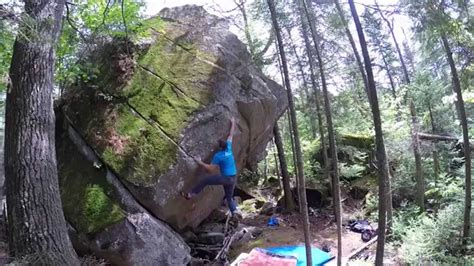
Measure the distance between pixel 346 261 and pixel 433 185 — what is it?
4702 mm

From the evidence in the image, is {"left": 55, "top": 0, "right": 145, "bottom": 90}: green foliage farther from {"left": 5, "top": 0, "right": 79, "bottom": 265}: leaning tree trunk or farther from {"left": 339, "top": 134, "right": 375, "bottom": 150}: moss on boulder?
{"left": 339, "top": 134, "right": 375, "bottom": 150}: moss on boulder

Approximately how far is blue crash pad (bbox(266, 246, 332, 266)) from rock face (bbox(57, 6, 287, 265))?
2.24 metres

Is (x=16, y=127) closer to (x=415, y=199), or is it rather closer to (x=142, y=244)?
(x=142, y=244)

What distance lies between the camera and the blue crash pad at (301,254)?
943 centimetres

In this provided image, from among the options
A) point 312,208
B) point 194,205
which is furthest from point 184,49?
point 312,208

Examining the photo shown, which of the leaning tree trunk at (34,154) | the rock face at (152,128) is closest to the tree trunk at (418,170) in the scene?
the rock face at (152,128)

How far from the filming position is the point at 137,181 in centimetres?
753

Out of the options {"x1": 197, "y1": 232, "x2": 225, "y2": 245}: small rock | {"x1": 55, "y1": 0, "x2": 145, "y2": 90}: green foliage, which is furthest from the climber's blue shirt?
{"x1": 55, "y1": 0, "x2": 145, "y2": 90}: green foliage

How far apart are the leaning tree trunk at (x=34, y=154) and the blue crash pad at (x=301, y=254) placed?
643 centimetres

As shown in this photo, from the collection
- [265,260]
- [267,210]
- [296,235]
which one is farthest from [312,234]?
[265,260]

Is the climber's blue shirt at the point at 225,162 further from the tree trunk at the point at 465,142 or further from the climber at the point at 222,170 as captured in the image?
the tree trunk at the point at 465,142

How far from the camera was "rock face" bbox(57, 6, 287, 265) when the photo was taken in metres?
7.33

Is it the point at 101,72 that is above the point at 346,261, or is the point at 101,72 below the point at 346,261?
above

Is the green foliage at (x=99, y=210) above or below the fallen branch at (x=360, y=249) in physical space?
above
